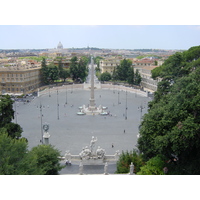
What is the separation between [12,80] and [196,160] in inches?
1991

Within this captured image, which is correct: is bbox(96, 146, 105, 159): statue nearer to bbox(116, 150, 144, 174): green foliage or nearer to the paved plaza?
the paved plaza

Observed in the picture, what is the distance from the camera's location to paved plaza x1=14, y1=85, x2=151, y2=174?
87.6ft

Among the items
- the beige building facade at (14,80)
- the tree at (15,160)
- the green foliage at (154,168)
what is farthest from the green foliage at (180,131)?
the beige building facade at (14,80)

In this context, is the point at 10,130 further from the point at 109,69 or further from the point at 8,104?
the point at 109,69

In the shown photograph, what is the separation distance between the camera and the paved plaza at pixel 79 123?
1051 inches

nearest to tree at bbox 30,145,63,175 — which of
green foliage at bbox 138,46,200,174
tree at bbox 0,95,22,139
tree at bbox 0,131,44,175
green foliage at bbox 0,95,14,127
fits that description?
tree at bbox 0,131,44,175

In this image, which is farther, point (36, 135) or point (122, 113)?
point (122, 113)

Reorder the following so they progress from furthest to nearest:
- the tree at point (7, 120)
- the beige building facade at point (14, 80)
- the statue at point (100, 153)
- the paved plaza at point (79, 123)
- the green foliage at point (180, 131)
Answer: the beige building facade at point (14, 80) → the paved plaza at point (79, 123) → the statue at point (100, 153) → the tree at point (7, 120) → the green foliage at point (180, 131)

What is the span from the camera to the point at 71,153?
24.1 m

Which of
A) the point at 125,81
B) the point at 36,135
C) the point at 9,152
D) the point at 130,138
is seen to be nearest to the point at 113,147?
the point at 130,138

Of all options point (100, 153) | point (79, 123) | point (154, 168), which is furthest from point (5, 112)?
point (154, 168)

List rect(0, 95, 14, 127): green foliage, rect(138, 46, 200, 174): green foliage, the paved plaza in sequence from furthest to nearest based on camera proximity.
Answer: the paved plaza → rect(0, 95, 14, 127): green foliage → rect(138, 46, 200, 174): green foliage

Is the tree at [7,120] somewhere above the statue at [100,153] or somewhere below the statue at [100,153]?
above

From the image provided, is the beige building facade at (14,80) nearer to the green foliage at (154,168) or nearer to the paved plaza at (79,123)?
the paved plaza at (79,123)
